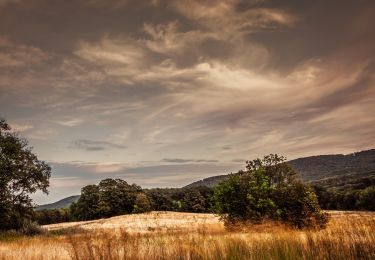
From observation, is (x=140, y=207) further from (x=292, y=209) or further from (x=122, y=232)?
(x=122, y=232)

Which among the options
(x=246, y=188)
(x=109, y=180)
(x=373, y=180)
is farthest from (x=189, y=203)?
(x=246, y=188)

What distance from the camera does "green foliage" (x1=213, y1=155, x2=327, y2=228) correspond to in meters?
24.5

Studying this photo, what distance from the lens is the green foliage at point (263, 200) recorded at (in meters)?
24.5

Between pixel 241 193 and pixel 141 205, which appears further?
pixel 141 205

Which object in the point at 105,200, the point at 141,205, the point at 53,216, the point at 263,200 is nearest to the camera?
the point at 263,200

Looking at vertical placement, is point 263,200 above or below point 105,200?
below

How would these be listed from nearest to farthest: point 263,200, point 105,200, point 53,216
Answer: point 263,200
point 105,200
point 53,216

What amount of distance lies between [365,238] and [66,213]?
125 metres

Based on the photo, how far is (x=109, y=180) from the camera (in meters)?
102

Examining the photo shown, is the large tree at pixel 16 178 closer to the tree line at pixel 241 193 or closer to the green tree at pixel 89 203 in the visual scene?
the tree line at pixel 241 193

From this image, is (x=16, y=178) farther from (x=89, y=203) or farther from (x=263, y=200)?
(x=89, y=203)

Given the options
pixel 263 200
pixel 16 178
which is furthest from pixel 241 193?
pixel 16 178

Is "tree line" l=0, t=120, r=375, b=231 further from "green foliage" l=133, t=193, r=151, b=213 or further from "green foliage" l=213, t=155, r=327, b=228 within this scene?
"green foliage" l=133, t=193, r=151, b=213

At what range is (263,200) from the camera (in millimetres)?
26141
